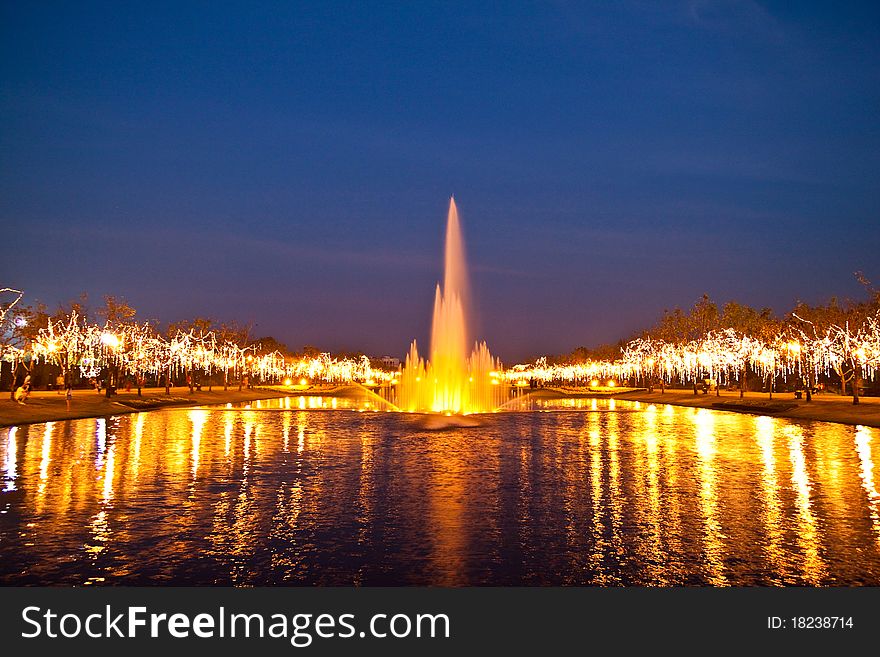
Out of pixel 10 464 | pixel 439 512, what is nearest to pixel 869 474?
pixel 439 512

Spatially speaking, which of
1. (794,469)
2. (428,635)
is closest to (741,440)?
(794,469)

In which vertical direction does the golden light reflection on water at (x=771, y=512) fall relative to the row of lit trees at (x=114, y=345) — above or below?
below

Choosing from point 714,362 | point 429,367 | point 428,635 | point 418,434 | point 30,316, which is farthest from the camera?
point 714,362

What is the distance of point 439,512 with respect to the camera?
12383 mm

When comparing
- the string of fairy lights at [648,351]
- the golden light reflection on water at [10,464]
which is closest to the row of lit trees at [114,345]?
the string of fairy lights at [648,351]

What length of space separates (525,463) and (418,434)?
961 centimetres

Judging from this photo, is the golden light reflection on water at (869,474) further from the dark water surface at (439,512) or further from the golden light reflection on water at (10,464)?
the golden light reflection on water at (10,464)

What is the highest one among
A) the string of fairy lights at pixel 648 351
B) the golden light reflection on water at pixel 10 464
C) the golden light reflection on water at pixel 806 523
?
the string of fairy lights at pixel 648 351

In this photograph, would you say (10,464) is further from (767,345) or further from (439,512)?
(767,345)

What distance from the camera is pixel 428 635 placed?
6.96 metres

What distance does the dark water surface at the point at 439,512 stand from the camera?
879 centimetres

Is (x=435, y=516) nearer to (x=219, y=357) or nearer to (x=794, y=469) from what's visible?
(x=794, y=469)

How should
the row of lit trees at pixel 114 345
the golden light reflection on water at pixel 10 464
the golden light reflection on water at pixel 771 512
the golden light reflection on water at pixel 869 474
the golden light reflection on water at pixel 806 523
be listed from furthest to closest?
the row of lit trees at pixel 114 345, the golden light reflection on water at pixel 10 464, the golden light reflection on water at pixel 869 474, the golden light reflection on water at pixel 771 512, the golden light reflection on water at pixel 806 523

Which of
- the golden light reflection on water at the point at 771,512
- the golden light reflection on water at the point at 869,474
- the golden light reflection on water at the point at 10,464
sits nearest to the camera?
the golden light reflection on water at the point at 771,512
